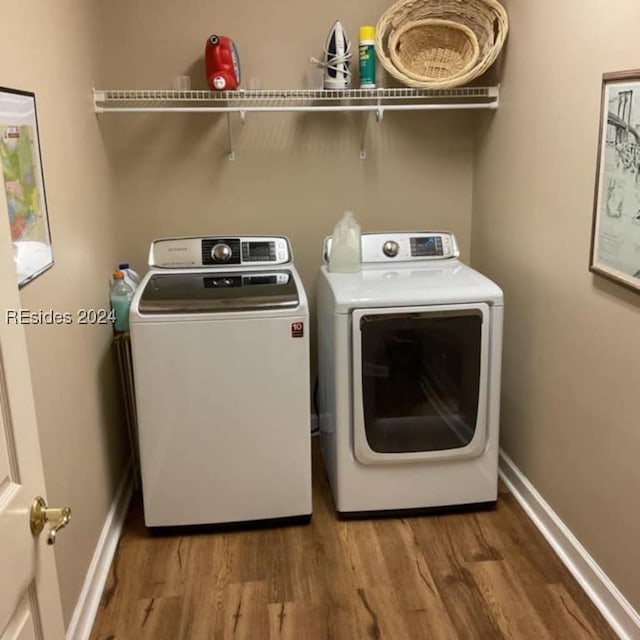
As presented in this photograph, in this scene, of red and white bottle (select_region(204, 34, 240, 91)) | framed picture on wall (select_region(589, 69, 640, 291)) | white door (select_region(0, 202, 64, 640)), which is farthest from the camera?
red and white bottle (select_region(204, 34, 240, 91))

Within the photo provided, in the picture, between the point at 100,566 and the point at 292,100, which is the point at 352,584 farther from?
the point at 292,100

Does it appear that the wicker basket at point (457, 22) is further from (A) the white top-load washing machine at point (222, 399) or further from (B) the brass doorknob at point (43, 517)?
(B) the brass doorknob at point (43, 517)

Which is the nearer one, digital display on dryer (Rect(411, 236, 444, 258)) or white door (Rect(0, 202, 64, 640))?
white door (Rect(0, 202, 64, 640))

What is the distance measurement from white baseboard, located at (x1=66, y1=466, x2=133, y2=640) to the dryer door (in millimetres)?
938

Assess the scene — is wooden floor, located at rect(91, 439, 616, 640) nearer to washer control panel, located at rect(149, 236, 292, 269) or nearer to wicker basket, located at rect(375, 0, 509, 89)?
washer control panel, located at rect(149, 236, 292, 269)

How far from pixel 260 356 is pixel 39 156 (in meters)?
0.96

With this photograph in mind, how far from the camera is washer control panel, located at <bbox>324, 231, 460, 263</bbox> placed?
293 cm

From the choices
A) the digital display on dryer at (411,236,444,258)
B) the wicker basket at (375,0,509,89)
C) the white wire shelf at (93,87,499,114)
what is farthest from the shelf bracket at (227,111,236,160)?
the digital display on dryer at (411,236,444,258)

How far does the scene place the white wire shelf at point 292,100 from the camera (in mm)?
2760

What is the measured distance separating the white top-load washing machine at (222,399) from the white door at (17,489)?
1.22 meters

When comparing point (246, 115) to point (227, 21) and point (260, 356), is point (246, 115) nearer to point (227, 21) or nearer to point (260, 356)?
point (227, 21)

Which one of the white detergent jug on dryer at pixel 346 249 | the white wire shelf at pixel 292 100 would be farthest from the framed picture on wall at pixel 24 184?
the white detergent jug on dryer at pixel 346 249

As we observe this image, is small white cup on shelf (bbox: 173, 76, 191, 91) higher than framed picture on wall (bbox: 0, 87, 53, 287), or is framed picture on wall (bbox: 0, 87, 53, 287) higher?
small white cup on shelf (bbox: 173, 76, 191, 91)

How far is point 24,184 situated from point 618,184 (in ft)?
5.28
